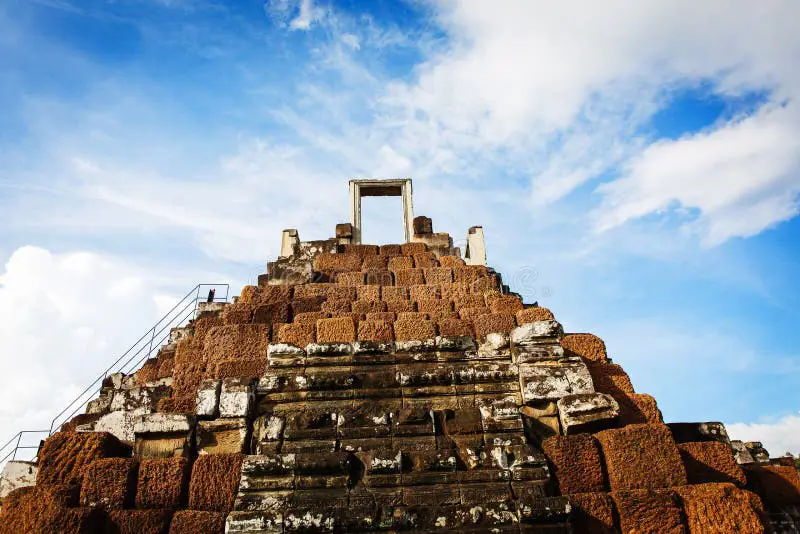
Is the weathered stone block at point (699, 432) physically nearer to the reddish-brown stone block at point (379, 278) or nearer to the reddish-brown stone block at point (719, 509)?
the reddish-brown stone block at point (719, 509)

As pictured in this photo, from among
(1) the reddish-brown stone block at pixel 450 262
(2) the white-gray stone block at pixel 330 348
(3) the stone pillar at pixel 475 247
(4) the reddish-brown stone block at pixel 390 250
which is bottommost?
(2) the white-gray stone block at pixel 330 348

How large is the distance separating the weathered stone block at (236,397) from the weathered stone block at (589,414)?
313 cm

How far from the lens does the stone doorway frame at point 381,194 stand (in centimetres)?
1198

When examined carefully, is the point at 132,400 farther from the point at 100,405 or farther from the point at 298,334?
the point at 298,334

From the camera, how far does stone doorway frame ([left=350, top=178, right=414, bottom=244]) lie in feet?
39.3

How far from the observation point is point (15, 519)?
14.5ft

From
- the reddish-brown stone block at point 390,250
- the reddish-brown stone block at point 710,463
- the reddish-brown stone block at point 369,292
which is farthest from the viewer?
the reddish-brown stone block at point 390,250

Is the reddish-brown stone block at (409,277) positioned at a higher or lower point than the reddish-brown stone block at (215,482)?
higher

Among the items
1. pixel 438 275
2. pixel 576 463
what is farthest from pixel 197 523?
pixel 438 275

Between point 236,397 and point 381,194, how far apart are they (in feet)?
26.1

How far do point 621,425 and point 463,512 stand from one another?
2.14 meters

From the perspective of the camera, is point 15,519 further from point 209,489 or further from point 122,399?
point 122,399

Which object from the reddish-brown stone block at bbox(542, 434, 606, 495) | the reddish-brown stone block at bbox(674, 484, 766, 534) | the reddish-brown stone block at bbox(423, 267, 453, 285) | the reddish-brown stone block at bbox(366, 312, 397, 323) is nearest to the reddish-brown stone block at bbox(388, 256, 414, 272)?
the reddish-brown stone block at bbox(423, 267, 453, 285)

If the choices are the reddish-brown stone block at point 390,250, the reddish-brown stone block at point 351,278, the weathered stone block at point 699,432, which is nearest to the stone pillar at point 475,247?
the reddish-brown stone block at point 390,250
